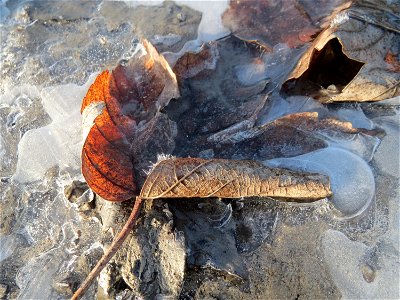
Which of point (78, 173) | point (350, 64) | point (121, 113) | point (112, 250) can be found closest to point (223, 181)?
point (112, 250)

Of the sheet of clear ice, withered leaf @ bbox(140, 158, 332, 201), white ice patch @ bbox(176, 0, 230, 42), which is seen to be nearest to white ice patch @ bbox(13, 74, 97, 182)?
the sheet of clear ice

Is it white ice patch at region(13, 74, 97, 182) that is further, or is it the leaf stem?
white ice patch at region(13, 74, 97, 182)

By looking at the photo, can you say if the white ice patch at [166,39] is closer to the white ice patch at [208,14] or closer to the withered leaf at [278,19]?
the white ice patch at [208,14]

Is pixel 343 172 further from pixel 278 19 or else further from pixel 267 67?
pixel 278 19

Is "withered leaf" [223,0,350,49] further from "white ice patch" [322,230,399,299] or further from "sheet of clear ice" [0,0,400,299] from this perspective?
"white ice patch" [322,230,399,299]

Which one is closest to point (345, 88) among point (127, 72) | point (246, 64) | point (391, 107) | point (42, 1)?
point (391, 107)

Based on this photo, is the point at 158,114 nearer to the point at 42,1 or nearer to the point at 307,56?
the point at 307,56
